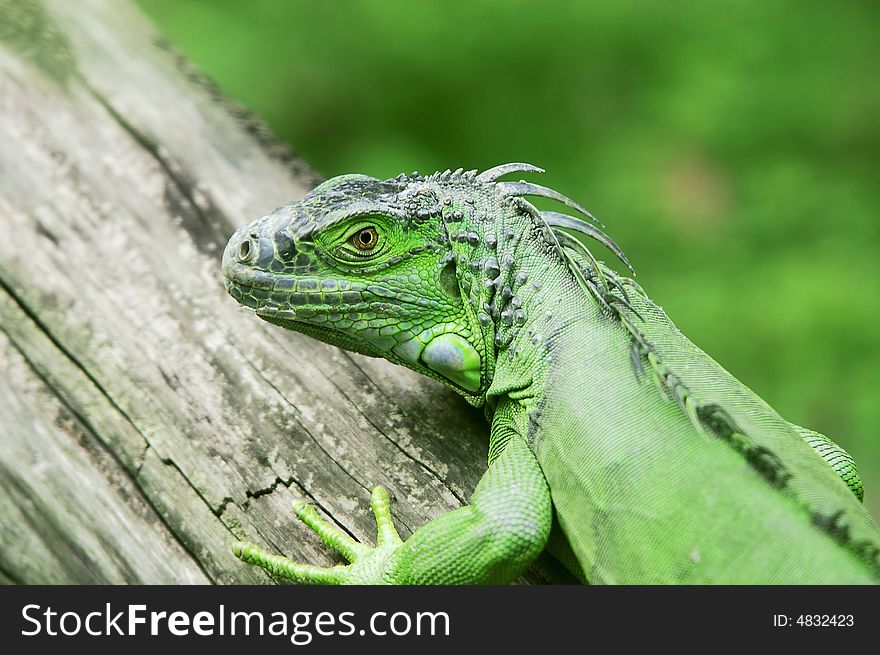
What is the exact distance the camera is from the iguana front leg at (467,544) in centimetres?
372

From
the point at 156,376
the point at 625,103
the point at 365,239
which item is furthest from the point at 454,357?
the point at 625,103

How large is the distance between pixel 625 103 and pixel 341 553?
265 inches

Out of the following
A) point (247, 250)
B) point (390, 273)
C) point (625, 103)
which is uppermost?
point (625, 103)

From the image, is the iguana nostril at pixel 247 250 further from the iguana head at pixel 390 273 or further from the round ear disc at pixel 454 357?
the round ear disc at pixel 454 357

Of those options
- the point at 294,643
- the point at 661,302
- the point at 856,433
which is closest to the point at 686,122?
the point at 661,302

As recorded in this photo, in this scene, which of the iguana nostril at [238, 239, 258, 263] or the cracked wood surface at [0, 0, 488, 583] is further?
the iguana nostril at [238, 239, 258, 263]

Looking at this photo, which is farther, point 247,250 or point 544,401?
point 247,250

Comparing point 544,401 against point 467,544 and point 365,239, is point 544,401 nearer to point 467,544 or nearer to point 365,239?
point 467,544

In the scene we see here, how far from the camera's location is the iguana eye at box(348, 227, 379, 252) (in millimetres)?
4223

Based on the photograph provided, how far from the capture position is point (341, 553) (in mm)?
4074

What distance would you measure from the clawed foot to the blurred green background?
4.65 meters

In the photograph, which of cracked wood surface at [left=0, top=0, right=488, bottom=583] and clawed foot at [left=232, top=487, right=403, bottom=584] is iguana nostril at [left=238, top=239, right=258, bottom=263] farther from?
clawed foot at [left=232, top=487, right=403, bottom=584]

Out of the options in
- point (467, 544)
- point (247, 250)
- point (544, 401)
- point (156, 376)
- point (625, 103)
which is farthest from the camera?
point (625, 103)

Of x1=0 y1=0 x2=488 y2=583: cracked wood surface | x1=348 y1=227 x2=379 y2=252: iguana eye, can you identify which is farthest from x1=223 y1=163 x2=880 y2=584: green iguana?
x1=0 y1=0 x2=488 y2=583: cracked wood surface
